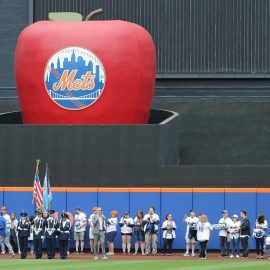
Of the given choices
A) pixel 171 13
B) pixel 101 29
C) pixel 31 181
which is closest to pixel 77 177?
pixel 31 181

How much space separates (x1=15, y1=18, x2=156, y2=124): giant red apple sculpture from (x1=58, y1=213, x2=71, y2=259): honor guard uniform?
517cm

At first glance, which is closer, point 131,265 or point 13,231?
point 131,265

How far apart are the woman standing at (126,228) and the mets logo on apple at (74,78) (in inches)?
167

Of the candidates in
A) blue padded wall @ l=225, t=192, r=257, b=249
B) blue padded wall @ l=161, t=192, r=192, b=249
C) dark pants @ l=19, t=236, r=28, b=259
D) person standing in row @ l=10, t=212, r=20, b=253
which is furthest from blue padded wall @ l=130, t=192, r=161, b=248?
dark pants @ l=19, t=236, r=28, b=259

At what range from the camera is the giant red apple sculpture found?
137ft

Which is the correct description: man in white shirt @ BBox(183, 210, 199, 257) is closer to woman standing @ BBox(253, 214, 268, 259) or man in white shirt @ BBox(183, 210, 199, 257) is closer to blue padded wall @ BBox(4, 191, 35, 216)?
woman standing @ BBox(253, 214, 268, 259)

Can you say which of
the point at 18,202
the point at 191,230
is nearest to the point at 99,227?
the point at 191,230

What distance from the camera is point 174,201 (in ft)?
135

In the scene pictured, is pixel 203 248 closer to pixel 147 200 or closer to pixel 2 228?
pixel 147 200

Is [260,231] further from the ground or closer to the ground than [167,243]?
further from the ground

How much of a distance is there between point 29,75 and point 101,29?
2884mm

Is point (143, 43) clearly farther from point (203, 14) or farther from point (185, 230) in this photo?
point (203, 14)

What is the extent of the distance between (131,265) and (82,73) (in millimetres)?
9435

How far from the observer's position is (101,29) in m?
42.2
